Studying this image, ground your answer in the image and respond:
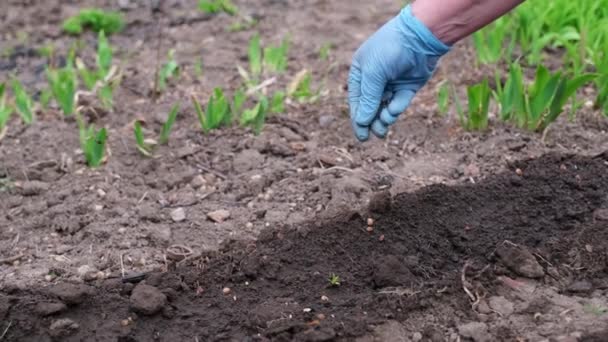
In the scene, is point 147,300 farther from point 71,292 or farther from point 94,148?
point 94,148

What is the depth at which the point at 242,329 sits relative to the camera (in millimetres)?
2449

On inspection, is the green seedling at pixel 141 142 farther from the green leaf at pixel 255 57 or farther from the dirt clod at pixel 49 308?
the dirt clod at pixel 49 308

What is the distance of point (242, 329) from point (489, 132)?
1.53m

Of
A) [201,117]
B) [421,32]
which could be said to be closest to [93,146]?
[201,117]

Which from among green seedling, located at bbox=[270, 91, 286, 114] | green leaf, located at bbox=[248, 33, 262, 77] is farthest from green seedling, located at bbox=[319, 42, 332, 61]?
green seedling, located at bbox=[270, 91, 286, 114]

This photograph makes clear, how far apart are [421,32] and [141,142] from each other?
1.29m

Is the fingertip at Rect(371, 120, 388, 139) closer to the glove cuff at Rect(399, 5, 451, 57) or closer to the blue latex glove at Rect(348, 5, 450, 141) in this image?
the blue latex glove at Rect(348, 5, 450, 141)

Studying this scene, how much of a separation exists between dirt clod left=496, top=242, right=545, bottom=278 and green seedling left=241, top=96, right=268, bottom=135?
1.27 meters

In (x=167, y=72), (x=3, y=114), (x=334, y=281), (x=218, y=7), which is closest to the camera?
(x=334, y=281)

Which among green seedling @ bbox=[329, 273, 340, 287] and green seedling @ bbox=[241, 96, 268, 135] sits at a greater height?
green seedling @ bbox=[241, 96, 268, 135]

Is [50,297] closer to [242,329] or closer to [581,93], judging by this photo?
[242,329]

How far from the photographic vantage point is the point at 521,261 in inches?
104

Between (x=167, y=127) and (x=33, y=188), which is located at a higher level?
(x=167, y=127)

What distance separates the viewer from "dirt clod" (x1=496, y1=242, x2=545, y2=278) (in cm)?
263
